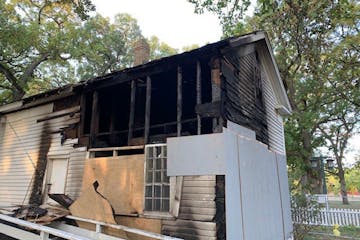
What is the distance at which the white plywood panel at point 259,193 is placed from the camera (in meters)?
6.01

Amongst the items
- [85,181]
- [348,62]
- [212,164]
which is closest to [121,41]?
[348,62]

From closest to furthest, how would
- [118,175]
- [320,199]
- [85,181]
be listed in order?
[118,175] → [85,181] → [320,199]

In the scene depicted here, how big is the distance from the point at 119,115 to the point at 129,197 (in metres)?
3.97

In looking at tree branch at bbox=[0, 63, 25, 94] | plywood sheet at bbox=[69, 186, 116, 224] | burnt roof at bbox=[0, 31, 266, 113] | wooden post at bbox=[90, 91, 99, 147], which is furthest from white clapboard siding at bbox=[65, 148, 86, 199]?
tree branch at bbox=[0, 63, 25, 94]

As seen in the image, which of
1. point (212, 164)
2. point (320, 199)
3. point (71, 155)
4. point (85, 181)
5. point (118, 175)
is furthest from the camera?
point (320, 199)

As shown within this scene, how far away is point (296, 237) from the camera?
10266mm

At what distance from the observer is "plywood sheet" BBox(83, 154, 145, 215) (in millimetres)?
6547

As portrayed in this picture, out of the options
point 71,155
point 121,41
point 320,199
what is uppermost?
point 121,41

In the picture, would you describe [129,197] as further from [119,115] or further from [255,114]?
[255,114]

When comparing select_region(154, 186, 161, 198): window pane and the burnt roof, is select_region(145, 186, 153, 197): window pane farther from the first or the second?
the burnt roof

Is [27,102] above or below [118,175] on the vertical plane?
above

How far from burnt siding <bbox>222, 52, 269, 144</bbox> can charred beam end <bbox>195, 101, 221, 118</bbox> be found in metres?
0.20

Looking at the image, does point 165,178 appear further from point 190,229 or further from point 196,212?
point 190,229

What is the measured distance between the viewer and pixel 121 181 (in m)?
6.86
